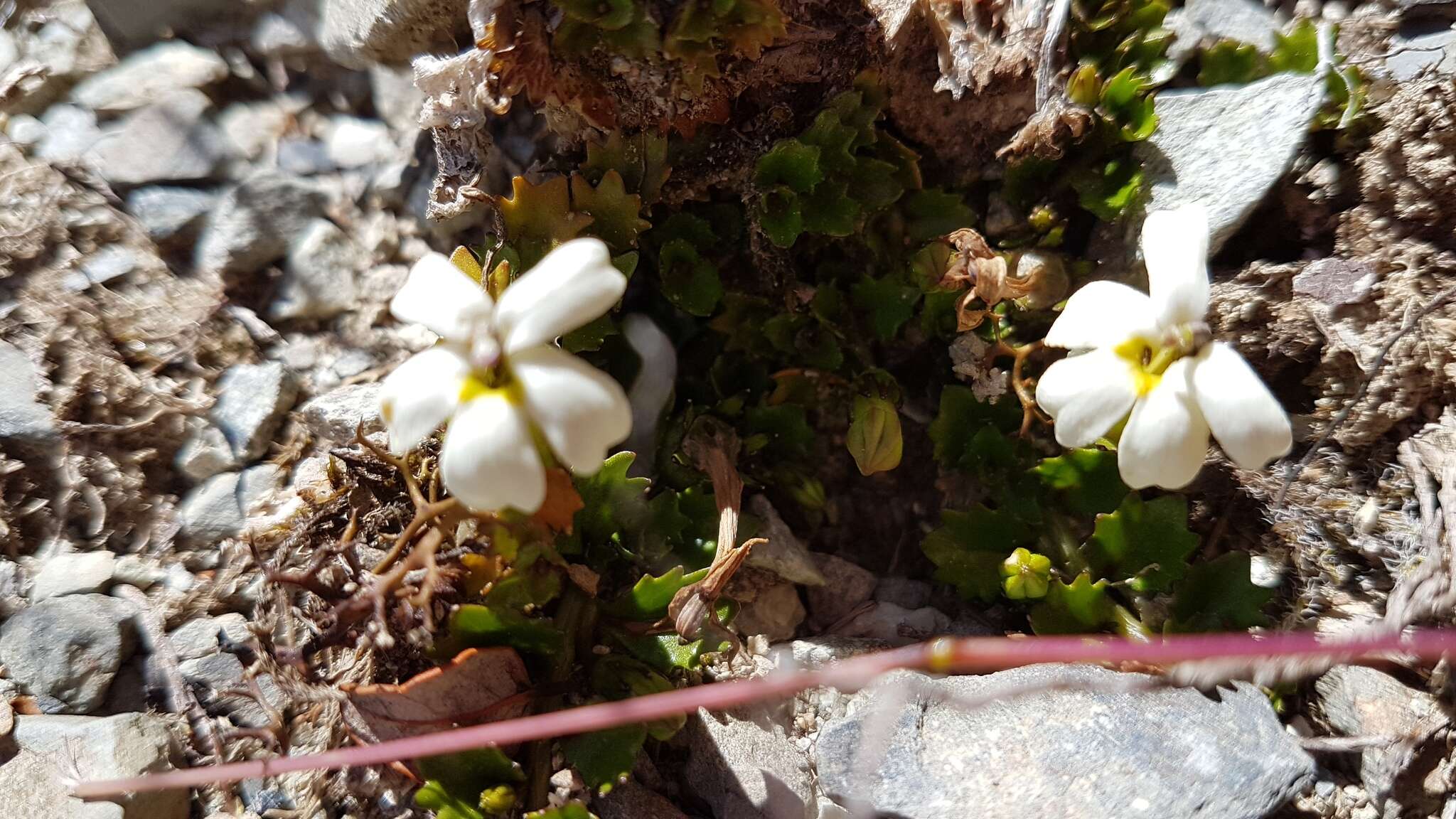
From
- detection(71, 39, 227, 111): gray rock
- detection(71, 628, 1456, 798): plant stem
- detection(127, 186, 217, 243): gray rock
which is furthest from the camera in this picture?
detection(71, 39, 227, 111): gray rock

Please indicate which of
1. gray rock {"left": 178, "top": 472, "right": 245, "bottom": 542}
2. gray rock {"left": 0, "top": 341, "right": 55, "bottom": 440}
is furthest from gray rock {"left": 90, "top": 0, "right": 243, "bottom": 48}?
gray rock {"left": 178, "top": 472, "right": 245, "bottom": 542}

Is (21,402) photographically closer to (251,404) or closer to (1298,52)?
(251,404)

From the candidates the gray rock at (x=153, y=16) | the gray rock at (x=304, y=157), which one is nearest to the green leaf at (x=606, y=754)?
the gray rock at (x=304, y=157)

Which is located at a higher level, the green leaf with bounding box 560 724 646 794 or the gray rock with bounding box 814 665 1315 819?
the gray rock with bounding box 814 665 1315 819

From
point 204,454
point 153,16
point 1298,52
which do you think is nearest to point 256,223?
point 204,454

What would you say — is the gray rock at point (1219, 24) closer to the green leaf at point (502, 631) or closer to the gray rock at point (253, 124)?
the green leaf at point (502, 631)

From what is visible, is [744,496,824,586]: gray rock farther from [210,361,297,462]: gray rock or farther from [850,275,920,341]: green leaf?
[210,361,297,462]: gray rock

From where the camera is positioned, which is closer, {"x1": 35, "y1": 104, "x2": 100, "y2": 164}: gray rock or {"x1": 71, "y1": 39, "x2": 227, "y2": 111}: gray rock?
{"x1": 35, "y1": 104, "x2": 100, "y2": 164}: gray rock

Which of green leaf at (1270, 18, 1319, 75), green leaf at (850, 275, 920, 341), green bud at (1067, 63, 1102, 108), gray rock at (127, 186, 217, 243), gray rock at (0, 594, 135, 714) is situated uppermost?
green leaf at (1270, 18, 1319, 75)
